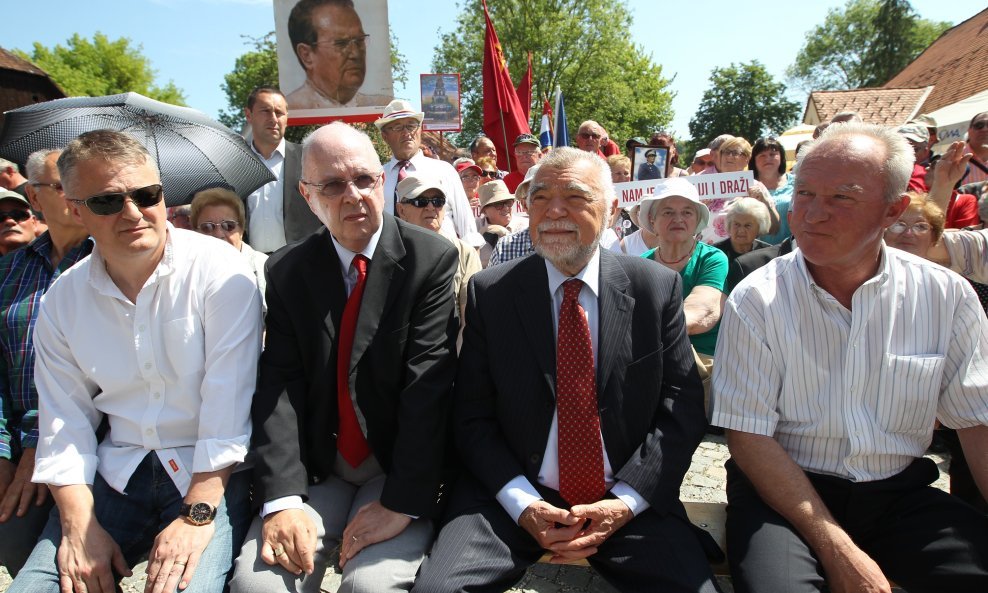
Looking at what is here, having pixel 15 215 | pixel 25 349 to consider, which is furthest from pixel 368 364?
pixel 15 215

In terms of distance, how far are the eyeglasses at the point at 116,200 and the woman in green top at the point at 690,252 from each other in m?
2.97

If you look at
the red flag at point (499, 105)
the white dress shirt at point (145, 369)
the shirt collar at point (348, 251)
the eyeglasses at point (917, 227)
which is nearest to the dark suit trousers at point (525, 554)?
the white dress shirt at point (145, 369)

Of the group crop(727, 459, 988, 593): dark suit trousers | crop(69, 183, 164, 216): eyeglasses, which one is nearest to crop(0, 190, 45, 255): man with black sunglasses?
crop(69, 183, 164, 216): eyeglasses

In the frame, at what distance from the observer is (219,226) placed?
3.73 metres

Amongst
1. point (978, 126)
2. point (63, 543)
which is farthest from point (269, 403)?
point (978, 126)

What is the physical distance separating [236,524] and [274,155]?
3.54m

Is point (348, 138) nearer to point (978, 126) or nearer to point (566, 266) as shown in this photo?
point (566, 266)

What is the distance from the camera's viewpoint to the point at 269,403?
8.23ft

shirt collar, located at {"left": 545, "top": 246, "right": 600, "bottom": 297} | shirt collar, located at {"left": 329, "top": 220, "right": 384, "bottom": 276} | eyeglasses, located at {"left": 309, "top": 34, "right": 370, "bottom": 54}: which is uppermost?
eyeglasses, located at {"left": 309, "top": 34, "right": 370, "bottom": 54}

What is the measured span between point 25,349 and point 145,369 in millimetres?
923

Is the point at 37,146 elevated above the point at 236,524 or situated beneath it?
elevated above

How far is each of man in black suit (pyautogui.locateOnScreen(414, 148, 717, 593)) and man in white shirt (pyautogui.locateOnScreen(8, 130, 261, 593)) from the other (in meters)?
0.94

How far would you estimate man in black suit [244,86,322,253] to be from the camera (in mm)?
4906

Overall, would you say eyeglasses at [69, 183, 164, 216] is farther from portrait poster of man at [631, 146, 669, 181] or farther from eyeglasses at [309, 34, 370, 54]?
eyeglasses at [309, 34, 370, 54]
